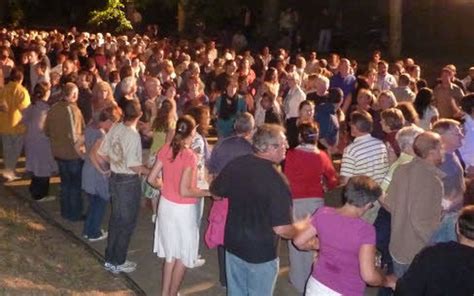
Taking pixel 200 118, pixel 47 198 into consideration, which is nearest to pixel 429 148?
pixel 200 118

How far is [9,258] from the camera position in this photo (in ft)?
27.2

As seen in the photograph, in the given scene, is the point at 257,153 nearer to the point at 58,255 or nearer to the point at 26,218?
the point at 58,255

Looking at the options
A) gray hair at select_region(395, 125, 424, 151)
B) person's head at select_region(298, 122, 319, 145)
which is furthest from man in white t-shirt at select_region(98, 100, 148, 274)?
gray hair at select_region(395, 125, 424, 151)

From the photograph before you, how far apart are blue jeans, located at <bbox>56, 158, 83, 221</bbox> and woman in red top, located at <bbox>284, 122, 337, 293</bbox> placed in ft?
11.8

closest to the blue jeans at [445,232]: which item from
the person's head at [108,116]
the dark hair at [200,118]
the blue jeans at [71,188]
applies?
the dark hair at [200,118]

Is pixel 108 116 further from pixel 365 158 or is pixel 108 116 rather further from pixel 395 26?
pixel 395 26

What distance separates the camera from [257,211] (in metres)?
5.68

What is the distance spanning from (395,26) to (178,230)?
19.8m

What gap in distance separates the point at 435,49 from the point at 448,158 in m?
23.2

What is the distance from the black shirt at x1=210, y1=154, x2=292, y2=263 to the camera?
5.58 metres

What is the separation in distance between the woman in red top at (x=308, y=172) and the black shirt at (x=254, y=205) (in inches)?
56.6

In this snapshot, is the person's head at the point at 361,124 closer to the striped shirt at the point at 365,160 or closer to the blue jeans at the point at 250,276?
the striped shirt at the point at 365,160

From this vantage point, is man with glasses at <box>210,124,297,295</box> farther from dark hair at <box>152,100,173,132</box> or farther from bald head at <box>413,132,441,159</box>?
dark hair at <box>152,100,173,132</box>

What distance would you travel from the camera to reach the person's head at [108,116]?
8539mm
